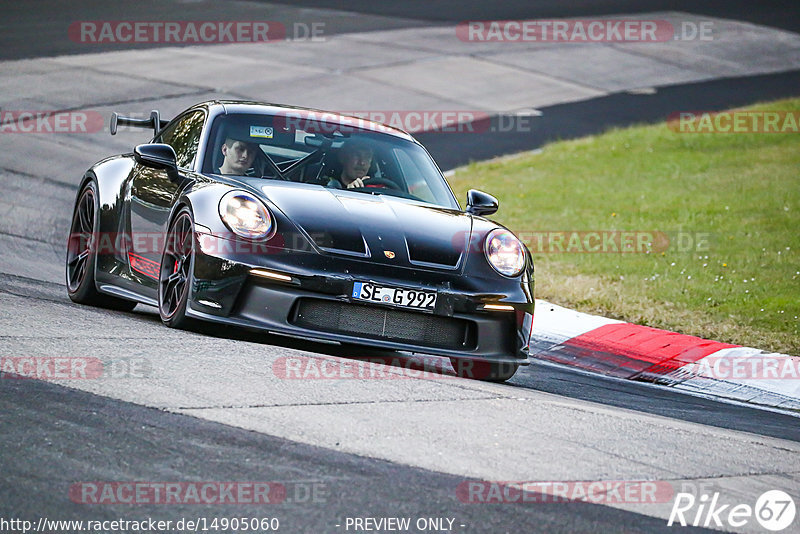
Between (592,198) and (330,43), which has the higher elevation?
(330,43)

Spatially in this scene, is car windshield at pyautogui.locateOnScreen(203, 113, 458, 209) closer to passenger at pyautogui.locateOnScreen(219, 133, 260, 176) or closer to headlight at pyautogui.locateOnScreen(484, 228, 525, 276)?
passenger at pyautogui.locateOnScreen(219, 133, 260, 176)

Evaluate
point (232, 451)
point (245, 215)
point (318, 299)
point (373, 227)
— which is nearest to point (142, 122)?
point (245, 215)

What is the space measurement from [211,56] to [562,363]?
1561cm

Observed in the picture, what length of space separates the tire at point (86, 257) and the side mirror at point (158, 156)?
3.22 feet

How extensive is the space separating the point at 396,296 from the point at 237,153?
1.62 metres

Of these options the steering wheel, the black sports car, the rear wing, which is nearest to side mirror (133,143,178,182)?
the black sports car

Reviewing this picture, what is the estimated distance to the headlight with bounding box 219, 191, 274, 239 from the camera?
6172 mm

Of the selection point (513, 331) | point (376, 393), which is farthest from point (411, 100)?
point (376, 393)

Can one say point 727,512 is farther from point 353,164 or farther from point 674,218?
point 674,218

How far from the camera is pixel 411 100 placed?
19953 millimetres

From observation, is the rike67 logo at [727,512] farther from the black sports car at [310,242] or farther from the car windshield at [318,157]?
the car windshield at [318,157]

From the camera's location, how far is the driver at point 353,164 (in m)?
7.19

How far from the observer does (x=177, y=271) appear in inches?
256

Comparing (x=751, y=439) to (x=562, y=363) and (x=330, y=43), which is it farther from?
(x=330, y=43)
